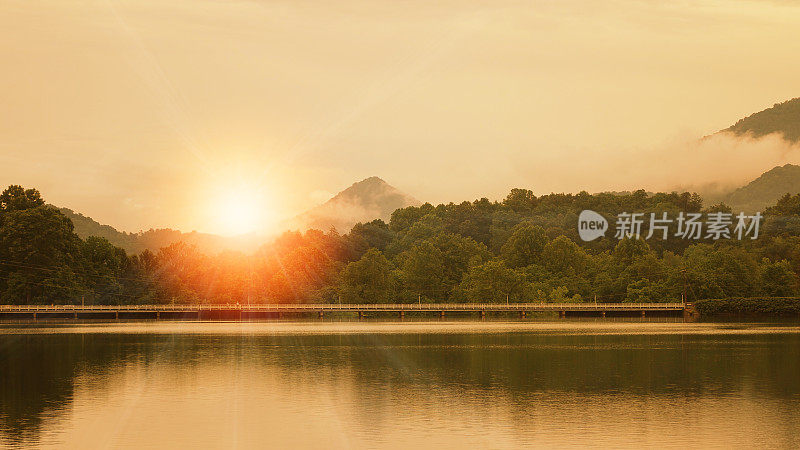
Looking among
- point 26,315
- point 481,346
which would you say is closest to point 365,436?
point 481,346

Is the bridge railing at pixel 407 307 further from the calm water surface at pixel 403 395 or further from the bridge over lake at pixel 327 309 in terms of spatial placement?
the calm water surface at pixel 403 395

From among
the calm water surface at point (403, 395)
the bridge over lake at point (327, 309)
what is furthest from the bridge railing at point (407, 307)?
the calm water surface at point (403, 395)

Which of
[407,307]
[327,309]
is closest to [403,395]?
[407,307]

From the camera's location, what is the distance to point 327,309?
177m

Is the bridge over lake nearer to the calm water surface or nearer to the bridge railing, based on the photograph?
the bridge railing

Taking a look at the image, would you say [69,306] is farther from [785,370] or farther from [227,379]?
[785,370]

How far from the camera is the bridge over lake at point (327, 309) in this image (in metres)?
171

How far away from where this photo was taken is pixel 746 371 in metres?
63.8

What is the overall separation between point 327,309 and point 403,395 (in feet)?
415

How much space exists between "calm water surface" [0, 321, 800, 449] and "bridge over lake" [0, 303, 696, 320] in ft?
259

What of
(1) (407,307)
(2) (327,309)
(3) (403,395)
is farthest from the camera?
(2) (327,309)

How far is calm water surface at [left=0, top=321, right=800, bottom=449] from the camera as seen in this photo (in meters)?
37.7

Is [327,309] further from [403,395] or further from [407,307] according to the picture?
[403,395]

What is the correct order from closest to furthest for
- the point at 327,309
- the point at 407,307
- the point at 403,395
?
the point at 403,395, the point at 407,307, the point at 327,309
